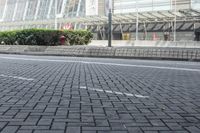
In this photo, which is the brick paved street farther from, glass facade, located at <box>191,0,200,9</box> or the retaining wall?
glass facade, located at <box>191,0,200,9</box>

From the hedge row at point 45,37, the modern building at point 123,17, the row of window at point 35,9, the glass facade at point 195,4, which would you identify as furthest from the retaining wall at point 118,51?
the row of window at point 35,9

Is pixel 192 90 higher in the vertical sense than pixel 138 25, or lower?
lower

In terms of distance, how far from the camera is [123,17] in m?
48.9

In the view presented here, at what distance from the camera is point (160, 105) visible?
17.1 ft

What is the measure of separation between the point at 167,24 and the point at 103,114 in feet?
139

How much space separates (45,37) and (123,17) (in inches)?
1148

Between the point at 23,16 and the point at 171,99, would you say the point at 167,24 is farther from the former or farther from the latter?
the point at 171,99

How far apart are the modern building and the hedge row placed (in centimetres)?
1498

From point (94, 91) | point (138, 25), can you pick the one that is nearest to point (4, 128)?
point (94, 91)

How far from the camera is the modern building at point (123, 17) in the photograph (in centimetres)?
4325

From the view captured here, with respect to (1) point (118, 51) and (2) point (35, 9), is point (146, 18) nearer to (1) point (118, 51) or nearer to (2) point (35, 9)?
(2) point (35, 9)

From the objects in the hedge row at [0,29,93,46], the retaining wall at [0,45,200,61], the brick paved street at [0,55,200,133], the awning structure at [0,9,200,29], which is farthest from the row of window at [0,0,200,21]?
the brick paved street at [0,55,200,133]

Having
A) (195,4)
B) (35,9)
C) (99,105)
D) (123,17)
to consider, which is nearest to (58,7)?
(35,9)

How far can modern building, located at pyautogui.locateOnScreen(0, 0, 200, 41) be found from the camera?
142ft
